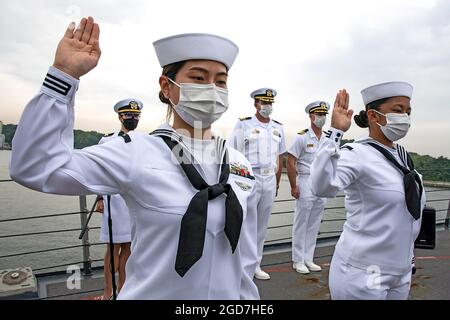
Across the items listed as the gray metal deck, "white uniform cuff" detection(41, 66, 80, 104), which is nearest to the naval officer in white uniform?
the gray metal deck

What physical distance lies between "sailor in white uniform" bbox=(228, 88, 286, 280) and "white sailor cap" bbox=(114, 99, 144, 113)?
1157 millimetres

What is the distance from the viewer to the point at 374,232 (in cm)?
178

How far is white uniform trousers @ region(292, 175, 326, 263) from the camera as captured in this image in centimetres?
420

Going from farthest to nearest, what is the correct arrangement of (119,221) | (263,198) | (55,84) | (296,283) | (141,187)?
(263,198) → (296,283) → (119,221) → (141,187) → (55,84)

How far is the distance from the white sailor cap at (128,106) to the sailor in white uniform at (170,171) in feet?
7.37

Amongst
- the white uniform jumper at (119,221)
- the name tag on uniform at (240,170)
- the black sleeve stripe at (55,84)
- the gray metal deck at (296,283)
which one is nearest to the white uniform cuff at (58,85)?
the black sleeve stripe at (55,84)

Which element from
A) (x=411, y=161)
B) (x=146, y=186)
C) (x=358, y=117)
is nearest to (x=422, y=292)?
(x=411, y=161)

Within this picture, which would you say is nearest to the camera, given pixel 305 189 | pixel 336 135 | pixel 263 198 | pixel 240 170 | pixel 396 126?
pixel 240 170

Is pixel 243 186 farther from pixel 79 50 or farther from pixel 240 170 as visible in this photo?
pixel 79 50

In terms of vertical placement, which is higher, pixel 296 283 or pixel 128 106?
pixel 128 106

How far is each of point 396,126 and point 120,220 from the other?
238cm

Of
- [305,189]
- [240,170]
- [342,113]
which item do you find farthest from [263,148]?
[240,170]
